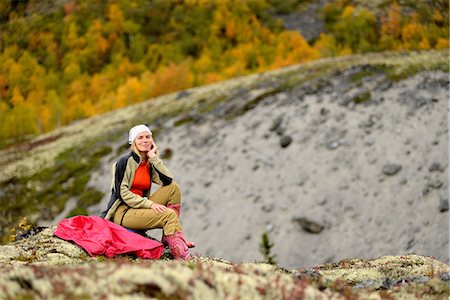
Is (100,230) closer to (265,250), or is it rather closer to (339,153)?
(265,250)

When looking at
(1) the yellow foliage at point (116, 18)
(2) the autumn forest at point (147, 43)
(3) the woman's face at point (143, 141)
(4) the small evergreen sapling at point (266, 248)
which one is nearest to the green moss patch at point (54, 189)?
(4) the small evergreen sapling at point (266, 248)

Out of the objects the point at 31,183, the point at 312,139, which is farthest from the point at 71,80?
the point at 312,139

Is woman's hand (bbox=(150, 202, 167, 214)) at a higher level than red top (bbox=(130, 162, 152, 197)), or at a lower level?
lower

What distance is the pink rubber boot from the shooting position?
484 inches

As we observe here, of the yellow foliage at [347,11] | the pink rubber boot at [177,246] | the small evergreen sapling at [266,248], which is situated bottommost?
the yellow foliage at [347,11]

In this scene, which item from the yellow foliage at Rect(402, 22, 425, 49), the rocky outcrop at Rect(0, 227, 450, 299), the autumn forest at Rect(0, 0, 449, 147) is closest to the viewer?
the rocky outcrop at Rect(0, 227, 450, 299)

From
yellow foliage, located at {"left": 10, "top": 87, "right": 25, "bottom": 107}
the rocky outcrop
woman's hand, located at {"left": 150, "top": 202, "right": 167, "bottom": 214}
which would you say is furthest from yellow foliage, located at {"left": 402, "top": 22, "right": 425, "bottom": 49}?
the rocky outcrop

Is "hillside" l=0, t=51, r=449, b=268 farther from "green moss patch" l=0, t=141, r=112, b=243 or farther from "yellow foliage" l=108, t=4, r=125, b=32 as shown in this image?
"yellow foliage" l=108, t=4, r=125, b=32

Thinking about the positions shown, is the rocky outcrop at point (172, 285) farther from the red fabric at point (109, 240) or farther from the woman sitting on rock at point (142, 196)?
the woman sitting on rock at point (142, 196)

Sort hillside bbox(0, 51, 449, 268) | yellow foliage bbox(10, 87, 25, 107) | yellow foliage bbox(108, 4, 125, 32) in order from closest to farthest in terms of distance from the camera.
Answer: hillside bbox(0, 51, 449, 268), yellow foliage bbox(10, 87, 25, 107), yellow foliage bbox(108, 4, 125, 32)

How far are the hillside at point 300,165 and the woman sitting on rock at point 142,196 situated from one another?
17228 millimetres

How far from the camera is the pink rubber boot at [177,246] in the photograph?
484 inches

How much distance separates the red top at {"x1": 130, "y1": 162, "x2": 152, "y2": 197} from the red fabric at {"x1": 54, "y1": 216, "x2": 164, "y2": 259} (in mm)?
918

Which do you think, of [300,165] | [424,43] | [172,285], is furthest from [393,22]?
[172,285]
